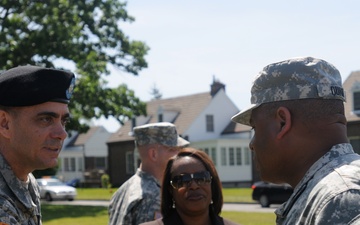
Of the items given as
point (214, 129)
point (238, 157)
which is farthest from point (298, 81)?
point (214, 129)

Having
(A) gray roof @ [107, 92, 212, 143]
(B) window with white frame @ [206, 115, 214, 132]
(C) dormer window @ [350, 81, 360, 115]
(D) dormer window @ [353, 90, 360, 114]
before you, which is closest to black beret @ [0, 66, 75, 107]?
(C) dormer window @ [350, 81, 360, 115]

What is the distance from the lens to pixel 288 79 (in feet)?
8.60

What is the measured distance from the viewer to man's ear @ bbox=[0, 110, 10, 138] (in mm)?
3188

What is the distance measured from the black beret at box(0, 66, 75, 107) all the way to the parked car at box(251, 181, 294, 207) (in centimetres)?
2439

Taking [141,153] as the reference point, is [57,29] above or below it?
above

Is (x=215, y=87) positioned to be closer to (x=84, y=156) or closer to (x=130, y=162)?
(x=130, y=162)

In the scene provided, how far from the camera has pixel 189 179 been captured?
4969 millimetres

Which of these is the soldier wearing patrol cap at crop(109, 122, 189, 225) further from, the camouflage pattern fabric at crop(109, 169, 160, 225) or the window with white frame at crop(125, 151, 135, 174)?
the window with white frame at crop(125, 151, 135, 174)

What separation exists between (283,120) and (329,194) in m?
0.44

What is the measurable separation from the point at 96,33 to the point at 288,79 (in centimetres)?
2691

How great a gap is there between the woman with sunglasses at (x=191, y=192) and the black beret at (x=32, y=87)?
1.74 m

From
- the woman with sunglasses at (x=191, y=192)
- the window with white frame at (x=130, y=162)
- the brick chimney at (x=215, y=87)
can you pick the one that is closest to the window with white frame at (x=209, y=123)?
the brick chimney at (x=215, y=87)

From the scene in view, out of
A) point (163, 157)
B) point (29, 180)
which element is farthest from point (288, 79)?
point (163, 157)

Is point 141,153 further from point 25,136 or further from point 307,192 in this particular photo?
point 307,192
